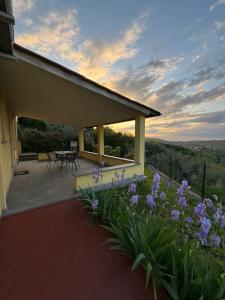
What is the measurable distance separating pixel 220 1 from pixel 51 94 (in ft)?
18.0

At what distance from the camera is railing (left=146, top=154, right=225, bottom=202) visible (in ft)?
20.6

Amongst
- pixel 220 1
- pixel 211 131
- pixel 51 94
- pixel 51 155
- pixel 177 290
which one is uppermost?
pixel 220 1

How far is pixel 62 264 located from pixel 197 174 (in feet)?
26.8

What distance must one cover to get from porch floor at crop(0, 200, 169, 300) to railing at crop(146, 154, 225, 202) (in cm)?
453

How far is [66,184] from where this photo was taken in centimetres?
530

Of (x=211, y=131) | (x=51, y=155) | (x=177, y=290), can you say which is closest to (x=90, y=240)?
(x=177, y=290)

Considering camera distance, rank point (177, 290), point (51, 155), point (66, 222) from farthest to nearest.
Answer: point (51, 155)
point (66, 222)
point (177, 290)

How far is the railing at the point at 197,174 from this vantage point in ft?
20.6

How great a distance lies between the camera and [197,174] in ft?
27.3

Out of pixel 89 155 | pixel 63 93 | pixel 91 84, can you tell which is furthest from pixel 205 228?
pixel 89 155

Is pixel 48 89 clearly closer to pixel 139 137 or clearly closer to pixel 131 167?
pixel 139 137

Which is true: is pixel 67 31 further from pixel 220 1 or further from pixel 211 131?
pixel 211 131

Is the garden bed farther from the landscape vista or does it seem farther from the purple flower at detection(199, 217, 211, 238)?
the landscape vista

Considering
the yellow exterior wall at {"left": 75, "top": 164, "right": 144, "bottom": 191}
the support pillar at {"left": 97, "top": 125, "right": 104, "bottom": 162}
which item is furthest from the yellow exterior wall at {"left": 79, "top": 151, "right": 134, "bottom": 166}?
the yellow exterior wall at {"left": 75, "top": 164, "right": 144, "bottom": 191}
